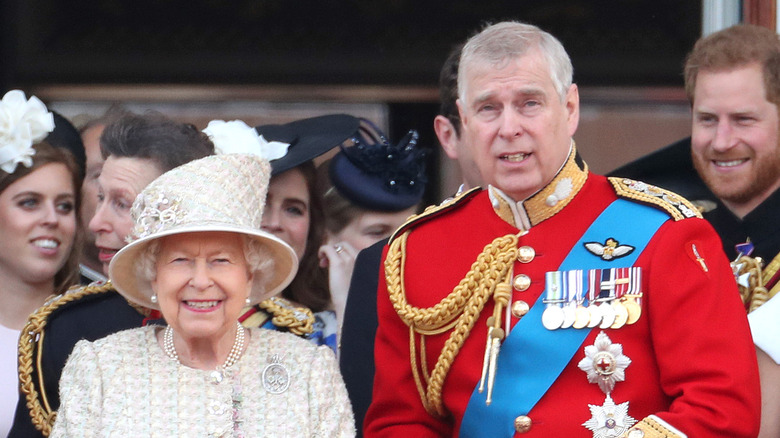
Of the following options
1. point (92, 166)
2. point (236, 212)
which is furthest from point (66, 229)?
point (236, 212)

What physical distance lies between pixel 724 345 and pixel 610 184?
1.73 feet

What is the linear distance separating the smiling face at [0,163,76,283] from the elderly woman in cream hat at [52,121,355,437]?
0.90 meters

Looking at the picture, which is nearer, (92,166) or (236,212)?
(236,212)

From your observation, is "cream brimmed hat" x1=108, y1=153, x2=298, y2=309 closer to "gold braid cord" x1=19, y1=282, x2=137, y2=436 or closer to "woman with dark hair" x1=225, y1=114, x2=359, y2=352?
"gold braid cord" x1=19, y1=282, x2=137, y2=436

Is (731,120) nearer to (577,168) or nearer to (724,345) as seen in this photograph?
(577,168)

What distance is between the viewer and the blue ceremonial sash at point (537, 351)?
294 cm

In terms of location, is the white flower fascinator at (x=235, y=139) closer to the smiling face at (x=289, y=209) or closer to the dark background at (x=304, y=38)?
the smiling face at (x=289, y=209)

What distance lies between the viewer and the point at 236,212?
302 centimetres

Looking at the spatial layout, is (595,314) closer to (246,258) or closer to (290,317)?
(246,258)

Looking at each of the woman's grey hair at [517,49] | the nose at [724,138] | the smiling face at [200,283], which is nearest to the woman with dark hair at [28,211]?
the smiling face at [200,283]

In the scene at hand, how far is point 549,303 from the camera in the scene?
9.79 feet

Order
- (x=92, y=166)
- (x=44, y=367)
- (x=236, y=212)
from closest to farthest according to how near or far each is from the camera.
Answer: (x=236, y=212) → (x=44, y=367) → (x=92, y=166)

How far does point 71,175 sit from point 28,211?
17 centimetres

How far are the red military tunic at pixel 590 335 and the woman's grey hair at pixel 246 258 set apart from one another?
311 mm
